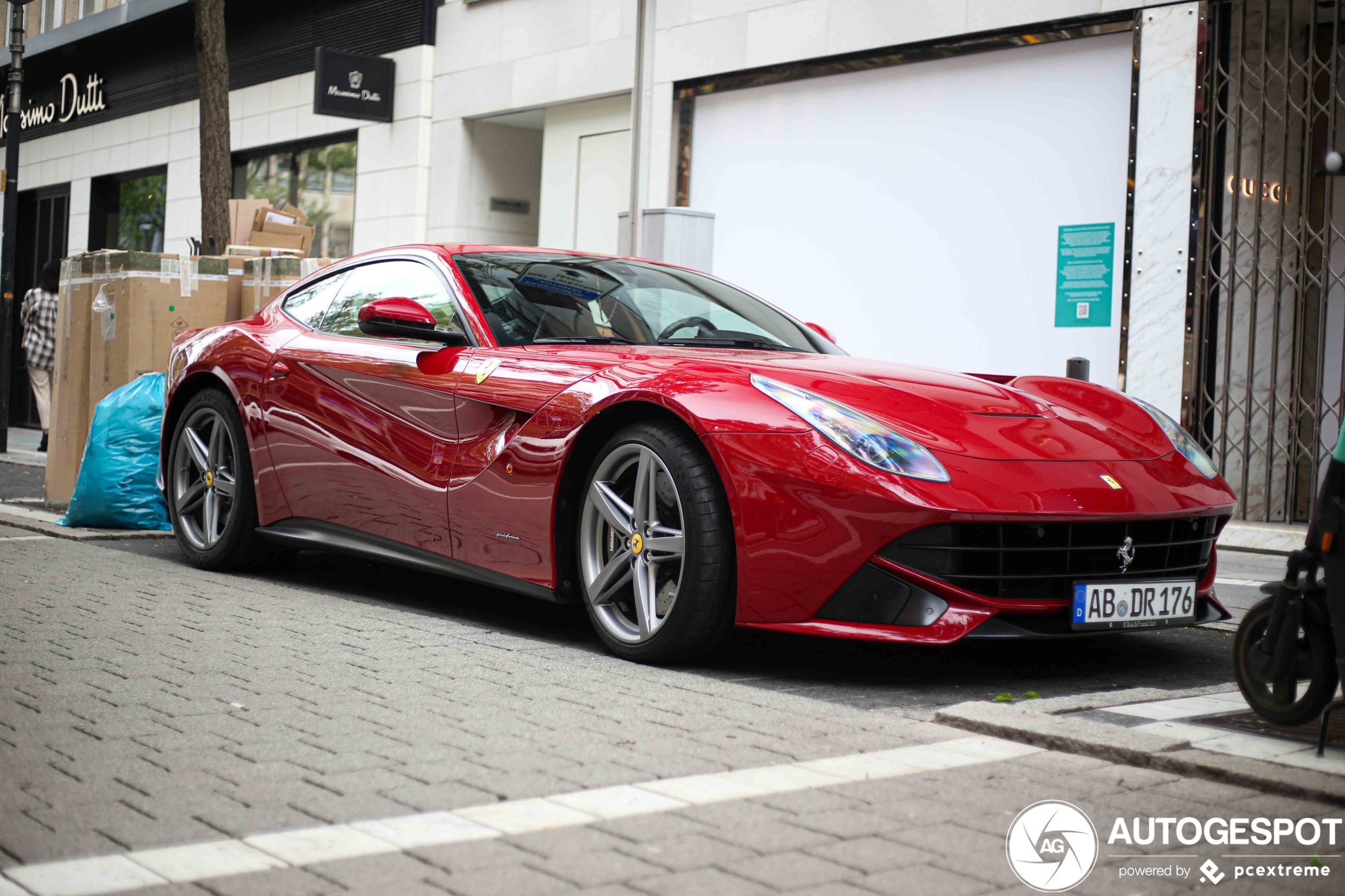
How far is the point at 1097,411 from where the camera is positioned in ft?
16.2

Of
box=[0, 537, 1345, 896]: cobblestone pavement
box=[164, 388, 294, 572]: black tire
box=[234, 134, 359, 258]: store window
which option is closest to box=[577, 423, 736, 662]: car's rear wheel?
box=[0, 537, 1345, 896]: cobblestone pavement

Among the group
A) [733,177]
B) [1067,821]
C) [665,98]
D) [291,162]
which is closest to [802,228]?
[733,177]

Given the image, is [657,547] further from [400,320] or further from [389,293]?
[389,293]

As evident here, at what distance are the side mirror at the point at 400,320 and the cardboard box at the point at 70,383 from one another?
13.8ft

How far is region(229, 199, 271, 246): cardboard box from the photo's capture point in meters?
11.3

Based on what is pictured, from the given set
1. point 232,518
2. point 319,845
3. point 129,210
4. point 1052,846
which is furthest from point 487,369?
point 129,210

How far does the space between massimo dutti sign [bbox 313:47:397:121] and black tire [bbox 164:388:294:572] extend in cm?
1113

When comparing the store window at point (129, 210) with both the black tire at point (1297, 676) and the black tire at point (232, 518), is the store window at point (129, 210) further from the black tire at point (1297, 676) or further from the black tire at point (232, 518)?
the black tire at point (1297, 676)

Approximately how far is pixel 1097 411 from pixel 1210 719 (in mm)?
1332

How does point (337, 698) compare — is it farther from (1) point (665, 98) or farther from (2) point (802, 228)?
(1) point (665, 98)

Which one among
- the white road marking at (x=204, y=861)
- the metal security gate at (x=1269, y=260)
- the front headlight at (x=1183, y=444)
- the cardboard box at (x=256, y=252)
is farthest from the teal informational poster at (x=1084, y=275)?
the white road marking at (x=204, y=861)

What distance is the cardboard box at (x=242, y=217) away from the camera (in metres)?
11.3

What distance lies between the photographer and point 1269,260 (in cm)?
1030

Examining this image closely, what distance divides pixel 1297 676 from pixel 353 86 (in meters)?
15.5
